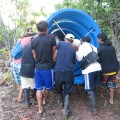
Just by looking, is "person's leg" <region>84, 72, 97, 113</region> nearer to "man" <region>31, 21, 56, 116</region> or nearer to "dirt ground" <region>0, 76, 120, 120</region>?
"dirt ground" <region>0, 76, 120, 120</region>

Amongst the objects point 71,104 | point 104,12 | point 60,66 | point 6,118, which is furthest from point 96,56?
point 104,12

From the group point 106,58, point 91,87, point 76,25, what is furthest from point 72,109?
point 76,25

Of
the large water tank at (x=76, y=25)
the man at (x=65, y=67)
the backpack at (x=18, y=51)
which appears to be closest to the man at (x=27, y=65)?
the backpack at (x=18, y=51)

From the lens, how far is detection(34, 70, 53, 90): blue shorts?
5.32m

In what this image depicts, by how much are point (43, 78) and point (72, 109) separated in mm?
1089

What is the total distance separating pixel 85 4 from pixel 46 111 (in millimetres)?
4057

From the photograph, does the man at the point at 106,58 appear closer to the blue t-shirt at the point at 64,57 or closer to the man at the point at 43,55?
the blue t-shirt at the point at 64,57

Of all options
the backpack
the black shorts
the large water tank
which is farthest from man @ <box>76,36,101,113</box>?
the backpack

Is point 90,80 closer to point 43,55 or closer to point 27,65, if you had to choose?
point 43,55

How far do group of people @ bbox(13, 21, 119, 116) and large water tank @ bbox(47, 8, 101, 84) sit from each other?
61 cm

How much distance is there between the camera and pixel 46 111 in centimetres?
576

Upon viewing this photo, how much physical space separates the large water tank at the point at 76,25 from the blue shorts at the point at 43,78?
1.00m

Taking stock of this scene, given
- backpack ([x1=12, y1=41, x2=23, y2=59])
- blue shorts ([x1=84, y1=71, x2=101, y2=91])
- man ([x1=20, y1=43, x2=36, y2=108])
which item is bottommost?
blue shorts ([x1=84, y1=71, x2=101, y2=91])

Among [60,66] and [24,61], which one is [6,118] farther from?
[60,66]
